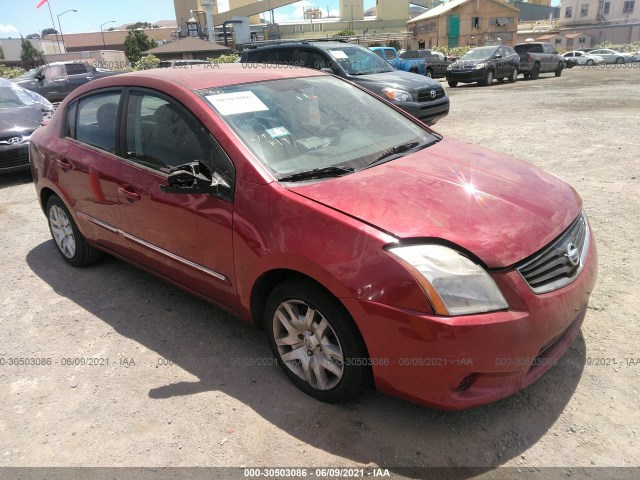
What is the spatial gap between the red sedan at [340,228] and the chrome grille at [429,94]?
18.9ft

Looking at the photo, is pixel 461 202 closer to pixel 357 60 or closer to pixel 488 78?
pixel 357 60

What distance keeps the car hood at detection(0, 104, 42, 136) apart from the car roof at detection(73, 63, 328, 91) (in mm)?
4577

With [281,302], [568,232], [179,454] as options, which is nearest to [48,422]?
[179,454]

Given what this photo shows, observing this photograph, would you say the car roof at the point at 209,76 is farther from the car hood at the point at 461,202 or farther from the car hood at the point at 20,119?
the car hood at the point at 20,119

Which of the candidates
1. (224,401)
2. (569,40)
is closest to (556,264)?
(224,401)

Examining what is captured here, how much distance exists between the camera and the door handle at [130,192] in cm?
325

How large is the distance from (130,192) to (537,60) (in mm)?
23685

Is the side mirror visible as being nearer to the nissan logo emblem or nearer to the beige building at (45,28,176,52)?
the nissan logo emblem

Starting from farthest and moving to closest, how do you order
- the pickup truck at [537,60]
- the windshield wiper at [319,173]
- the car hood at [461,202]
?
1. the pickup truck at [537,60]
2. the windshield wiper at [319,173]
3. the car hood at [461,202]

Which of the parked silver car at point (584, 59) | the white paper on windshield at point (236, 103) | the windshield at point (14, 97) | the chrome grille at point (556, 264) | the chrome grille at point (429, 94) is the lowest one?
the parked silver car at point (584, 59)

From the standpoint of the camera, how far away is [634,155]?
22.8ft

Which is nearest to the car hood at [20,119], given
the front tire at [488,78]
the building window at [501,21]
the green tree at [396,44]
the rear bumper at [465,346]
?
the rear bumper at [465,346]

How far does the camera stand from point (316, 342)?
2.52m

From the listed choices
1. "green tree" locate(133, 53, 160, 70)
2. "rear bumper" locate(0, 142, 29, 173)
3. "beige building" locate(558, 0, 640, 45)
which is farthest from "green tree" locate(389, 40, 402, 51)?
"rear bumper" locate(0, 142, 29, 173)
